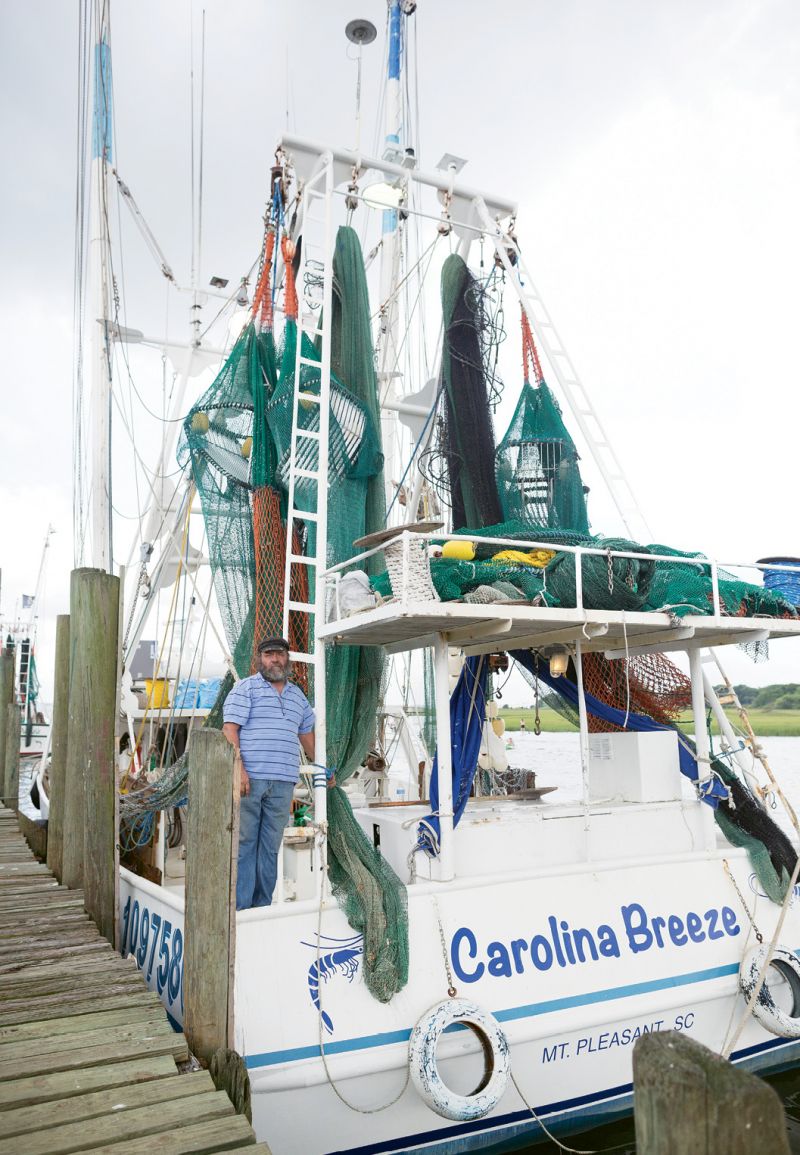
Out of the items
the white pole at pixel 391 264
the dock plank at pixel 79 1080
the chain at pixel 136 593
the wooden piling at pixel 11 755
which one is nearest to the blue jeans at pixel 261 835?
the dock plank at pixel 79 1080

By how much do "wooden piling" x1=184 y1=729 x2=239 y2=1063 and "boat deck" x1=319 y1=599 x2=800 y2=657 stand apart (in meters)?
1.51

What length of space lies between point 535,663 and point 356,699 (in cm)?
187

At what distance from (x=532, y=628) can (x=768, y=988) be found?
313 cm

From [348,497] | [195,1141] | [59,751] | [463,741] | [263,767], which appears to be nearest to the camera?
[195,1141]

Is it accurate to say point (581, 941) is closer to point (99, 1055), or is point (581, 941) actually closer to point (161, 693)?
point (99, 1055)

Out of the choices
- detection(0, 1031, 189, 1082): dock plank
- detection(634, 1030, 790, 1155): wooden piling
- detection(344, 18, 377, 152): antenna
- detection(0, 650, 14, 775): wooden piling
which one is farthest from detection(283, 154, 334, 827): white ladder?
detection(0, 650, 14, 775): wooden piling

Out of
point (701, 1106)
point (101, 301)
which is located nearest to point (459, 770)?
point (701, 1106)

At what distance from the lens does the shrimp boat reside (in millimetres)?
5051

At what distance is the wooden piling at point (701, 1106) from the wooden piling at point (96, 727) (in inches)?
196

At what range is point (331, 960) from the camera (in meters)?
5.06

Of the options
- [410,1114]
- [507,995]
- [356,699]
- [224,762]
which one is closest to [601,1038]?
[507,995]

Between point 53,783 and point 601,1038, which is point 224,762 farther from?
point 53,783

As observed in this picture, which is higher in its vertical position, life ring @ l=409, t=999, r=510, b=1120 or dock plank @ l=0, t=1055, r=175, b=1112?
dock plank @ l=0, t=1055, r=175, b=1112

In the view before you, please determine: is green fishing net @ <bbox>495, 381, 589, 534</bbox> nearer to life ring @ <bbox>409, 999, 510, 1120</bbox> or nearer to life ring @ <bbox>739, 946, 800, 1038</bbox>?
life ring @ <bbox>739, 946, 800, 1038</bbox>
